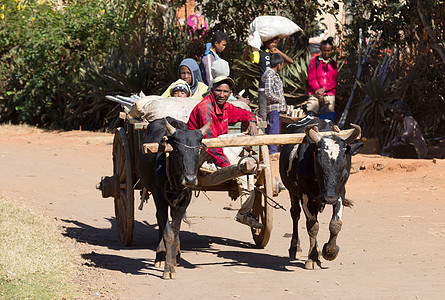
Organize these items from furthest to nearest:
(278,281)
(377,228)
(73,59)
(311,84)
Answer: (73,59), (311,84), (377,228), (278,281)

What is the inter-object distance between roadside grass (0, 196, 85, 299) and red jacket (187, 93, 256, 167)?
183cm

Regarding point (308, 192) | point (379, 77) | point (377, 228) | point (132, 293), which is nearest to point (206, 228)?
point (377, 228)

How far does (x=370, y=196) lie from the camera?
40.6 feet

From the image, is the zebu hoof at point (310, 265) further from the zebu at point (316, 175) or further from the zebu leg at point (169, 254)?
the zebu leg at point (169, 254)

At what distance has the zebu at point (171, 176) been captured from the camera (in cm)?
675

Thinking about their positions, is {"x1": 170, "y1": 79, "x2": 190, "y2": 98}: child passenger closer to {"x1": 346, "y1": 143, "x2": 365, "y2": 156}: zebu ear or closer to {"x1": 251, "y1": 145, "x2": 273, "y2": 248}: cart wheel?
{"x1": 251, "y1": 145, "x2": 273, "y2": 248}: cart wheel

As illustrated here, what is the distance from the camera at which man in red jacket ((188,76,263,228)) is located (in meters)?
7.79

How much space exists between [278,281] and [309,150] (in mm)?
1325

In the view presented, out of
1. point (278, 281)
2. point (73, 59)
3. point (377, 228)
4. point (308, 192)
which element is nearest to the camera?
point (278, 281)

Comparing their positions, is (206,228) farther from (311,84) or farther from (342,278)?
(311,84)

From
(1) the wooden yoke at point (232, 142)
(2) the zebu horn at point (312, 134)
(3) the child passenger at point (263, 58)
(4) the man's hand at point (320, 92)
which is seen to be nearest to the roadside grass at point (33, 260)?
(1) the wooden yoke at point (232, 142)

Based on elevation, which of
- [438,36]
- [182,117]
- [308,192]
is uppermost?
[438,36]

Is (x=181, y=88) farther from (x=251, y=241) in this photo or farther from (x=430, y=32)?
(x=430, y=32)

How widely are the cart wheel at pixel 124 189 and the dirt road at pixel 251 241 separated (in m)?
0.20
